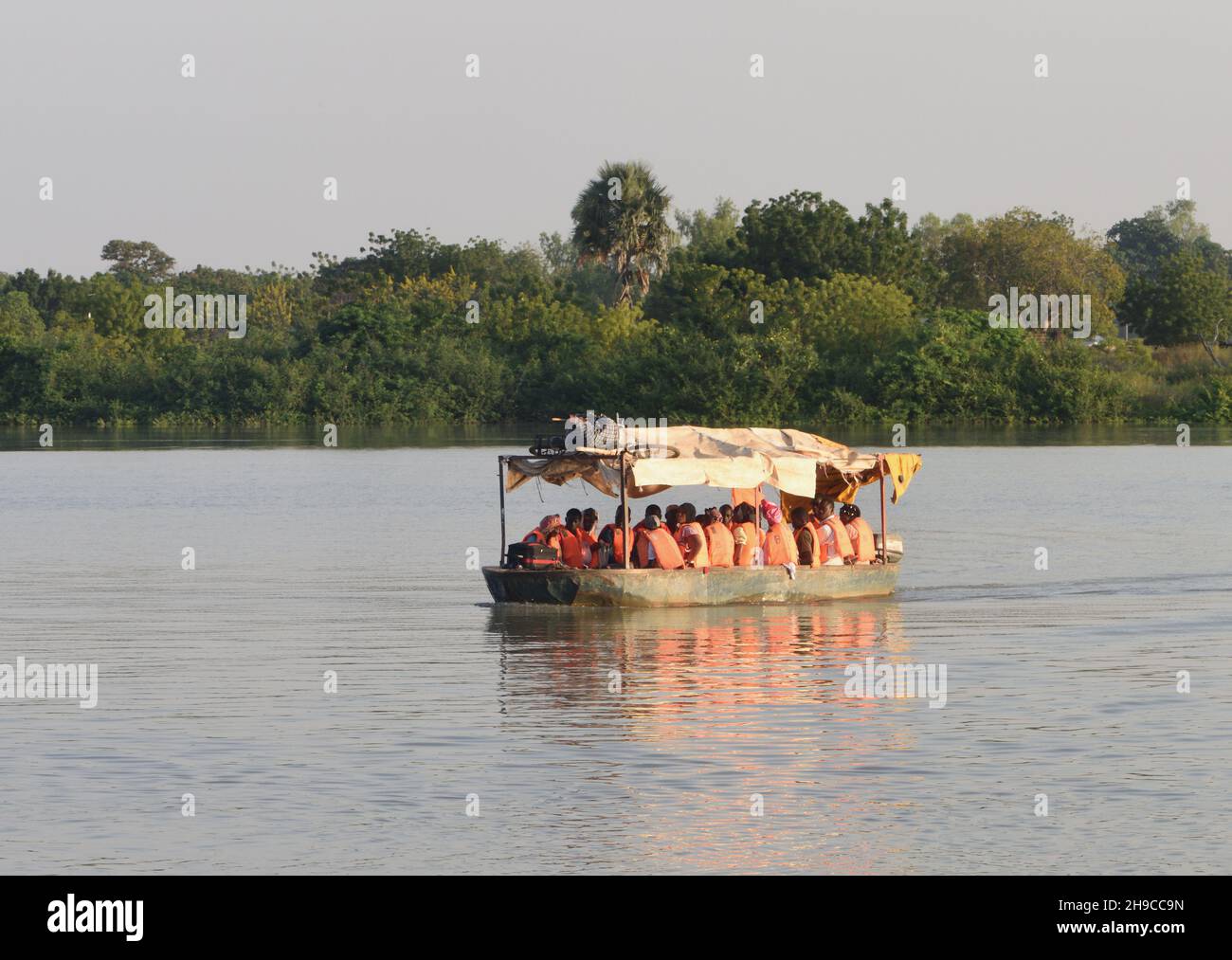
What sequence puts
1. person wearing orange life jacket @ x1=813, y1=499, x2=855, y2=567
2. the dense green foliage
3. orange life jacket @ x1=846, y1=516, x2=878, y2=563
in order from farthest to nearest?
the dense green foliage < orange life jacket @ x1=846, y1=516, x2=878, y2=563 < person wearing orange life jacket @ x1=813, y1=499, x2=855, y2=567

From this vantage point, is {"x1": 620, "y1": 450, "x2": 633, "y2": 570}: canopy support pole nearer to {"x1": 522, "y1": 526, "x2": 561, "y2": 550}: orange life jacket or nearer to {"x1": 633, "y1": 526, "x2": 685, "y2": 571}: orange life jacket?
{"x1": 633, "y1": 526, "x2": 685, "y2": 571}: orange life jacket

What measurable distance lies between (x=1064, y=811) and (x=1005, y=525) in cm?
2950

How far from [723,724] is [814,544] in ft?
33.2

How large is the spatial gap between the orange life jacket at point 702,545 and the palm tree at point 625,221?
83.8 m

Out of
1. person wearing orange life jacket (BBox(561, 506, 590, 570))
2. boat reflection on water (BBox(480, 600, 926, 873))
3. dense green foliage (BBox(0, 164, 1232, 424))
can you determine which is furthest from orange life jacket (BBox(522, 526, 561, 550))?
dense green foliage (BBox(0, 164, 1232, 424))

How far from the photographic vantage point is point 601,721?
20.6 meters

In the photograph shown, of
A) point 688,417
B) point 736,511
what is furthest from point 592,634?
point 688,417

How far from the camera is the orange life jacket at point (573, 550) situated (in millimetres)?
28953

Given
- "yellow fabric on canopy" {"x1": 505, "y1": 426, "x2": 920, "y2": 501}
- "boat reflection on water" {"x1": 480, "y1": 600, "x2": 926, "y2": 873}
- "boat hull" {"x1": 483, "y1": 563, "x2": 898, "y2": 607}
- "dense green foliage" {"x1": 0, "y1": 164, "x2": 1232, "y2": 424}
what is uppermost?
"dense green foliage" {"x1": 0, "y1": 164, "x2": 1232, "y2": 424}

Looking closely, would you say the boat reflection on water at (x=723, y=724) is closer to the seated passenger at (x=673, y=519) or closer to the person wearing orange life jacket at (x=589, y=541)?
the person wearing orange life jacket at (x=589, y=541)

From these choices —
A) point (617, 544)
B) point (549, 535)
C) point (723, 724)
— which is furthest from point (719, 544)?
point (723, 724)

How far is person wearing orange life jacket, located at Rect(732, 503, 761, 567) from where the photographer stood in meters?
29.2

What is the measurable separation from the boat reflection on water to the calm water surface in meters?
0.05

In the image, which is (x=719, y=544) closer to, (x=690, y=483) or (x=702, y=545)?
(x=702, y=545)
